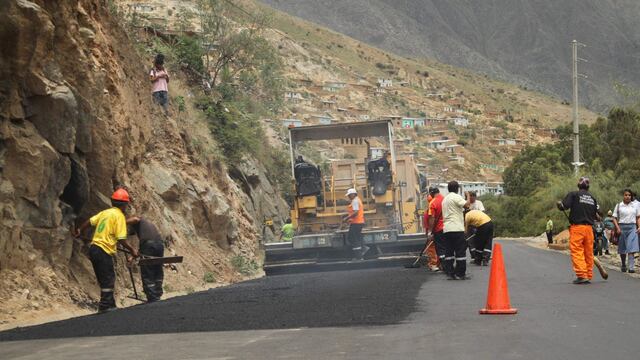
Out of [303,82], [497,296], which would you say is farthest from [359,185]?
[303,82]

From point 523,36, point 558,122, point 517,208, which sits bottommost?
point 517,208

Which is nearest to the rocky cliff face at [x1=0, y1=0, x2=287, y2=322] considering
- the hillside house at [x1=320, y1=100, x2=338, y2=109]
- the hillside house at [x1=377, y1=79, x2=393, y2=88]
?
the hillside house at [x1=320, y1=100, x2=338, y2=109]

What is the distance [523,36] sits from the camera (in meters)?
197

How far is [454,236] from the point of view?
16.4 meters

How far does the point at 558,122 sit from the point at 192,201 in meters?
113

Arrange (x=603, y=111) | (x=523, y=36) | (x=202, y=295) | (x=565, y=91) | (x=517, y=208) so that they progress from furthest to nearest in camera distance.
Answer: (x=523, y=36) < (x=565, y=91) < (x=603, y=111) < (x=517, y=208) < (x=202, y=295)

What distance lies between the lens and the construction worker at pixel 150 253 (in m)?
14.8

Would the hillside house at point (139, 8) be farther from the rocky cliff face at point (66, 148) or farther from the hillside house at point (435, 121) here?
the hillside house at point (435, 121)

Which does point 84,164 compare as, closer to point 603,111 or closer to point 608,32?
point 603,111

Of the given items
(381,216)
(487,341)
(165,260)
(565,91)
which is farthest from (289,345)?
(565,91)

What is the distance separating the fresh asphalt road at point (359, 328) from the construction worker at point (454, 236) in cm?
156

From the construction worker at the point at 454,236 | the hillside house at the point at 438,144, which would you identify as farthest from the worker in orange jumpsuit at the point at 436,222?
the hillside house at the point at 438,144

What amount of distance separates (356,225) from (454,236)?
21.9ft

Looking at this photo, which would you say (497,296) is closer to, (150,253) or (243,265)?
(150,253)
